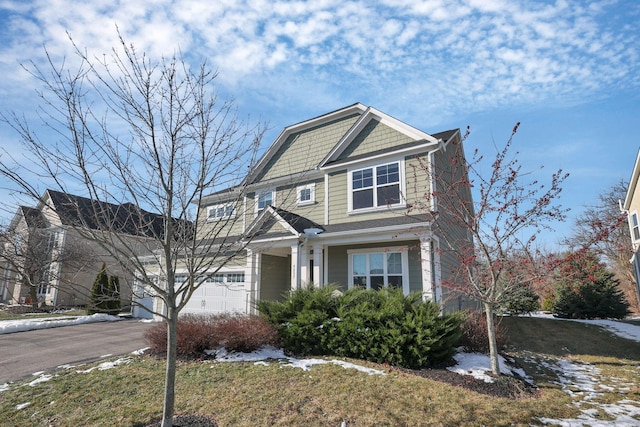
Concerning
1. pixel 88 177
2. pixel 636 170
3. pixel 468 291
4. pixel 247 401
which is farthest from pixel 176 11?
pixel 636 170

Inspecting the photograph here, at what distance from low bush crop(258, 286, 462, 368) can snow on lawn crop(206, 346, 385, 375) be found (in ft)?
1.50

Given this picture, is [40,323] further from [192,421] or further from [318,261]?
[192,421]

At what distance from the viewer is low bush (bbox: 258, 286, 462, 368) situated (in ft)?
23.3

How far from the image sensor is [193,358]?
25.7ft

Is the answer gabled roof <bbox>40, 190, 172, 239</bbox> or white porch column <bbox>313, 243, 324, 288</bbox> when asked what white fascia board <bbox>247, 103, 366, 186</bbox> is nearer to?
white porch column <bbox>313, 243, 324, 288</bbox>

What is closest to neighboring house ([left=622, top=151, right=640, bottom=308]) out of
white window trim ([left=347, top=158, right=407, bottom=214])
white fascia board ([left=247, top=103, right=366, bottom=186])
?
white window trim ([left=347, top=158, right=407, bottom=214])

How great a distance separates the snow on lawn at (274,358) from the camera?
22.6 feet

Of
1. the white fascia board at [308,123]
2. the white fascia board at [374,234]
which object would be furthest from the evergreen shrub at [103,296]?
the white fascia board at [308,123]

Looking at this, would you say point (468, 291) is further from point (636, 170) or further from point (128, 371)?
point (636, 170)

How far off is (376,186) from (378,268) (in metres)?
2.85

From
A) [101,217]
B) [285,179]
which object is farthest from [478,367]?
[285,179]

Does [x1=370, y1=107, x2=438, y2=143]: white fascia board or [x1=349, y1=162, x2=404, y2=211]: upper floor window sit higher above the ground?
[x1=370, y1=107, x2=438, y2=143]: white fascia board

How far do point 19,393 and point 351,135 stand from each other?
11.5 metres

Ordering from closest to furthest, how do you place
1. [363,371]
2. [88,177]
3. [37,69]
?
[88,177]
[37,69]
[363,371]
